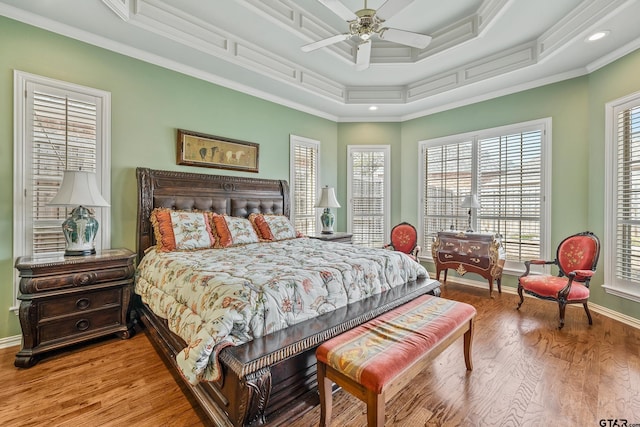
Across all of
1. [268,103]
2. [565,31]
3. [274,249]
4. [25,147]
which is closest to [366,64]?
[268,103]

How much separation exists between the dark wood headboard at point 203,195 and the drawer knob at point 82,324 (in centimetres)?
79

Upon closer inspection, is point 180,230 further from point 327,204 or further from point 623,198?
point 623,198

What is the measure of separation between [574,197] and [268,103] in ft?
14.5

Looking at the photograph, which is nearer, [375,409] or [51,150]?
[375,409]

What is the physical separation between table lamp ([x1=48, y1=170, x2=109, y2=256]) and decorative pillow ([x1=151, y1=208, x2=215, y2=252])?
533 millimetres

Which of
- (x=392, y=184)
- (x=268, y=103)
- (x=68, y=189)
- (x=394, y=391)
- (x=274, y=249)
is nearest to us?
(x=394, y=391)

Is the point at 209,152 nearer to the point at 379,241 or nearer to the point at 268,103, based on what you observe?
the point at 268,103

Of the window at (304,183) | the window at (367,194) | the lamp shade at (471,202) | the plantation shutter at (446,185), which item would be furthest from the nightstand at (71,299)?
the plantation shutter at (446,185)

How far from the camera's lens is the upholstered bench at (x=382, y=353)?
54.5 inches

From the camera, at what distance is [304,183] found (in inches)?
197

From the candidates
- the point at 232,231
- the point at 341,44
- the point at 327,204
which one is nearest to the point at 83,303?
the point at 232,231

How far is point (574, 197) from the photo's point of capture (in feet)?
12.2

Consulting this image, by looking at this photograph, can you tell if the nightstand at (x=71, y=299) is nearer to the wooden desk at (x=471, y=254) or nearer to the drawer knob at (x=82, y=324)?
the drawer knob at (x=82, y=324)

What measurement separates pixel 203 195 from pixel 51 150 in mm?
1460
